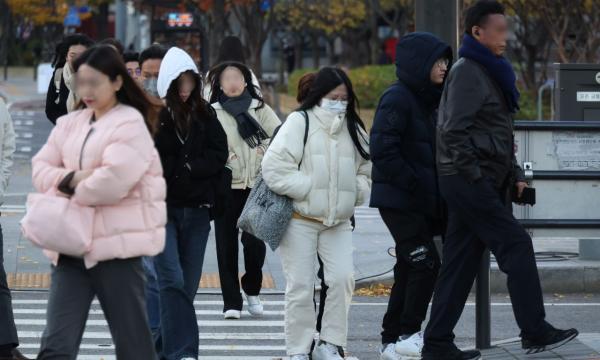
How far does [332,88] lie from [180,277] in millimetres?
1407

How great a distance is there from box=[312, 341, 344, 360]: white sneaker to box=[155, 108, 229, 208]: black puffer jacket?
3.49ft

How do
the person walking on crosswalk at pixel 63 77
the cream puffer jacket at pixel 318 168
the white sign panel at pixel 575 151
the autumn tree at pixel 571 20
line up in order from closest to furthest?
1. the cream puffer jacket at pixel 318 168
2. the person walking on crosswalk at pixel 63 77
3. the white sign panel at pixel 575 151
4. the autumn tree at pixel 571 20

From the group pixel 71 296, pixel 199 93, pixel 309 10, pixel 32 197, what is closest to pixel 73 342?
pixel 71 296

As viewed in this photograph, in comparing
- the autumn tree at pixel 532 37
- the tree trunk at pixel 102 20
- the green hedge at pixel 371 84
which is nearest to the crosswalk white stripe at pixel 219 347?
the autumn tree at pixel 532 37

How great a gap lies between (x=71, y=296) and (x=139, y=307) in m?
0.30

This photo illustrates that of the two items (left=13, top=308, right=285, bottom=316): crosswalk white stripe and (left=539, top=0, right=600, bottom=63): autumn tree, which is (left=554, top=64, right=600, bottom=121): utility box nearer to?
(left=13, top=308, right=285, bottom=316): crosswalk white stripe

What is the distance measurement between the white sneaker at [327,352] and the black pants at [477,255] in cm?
67

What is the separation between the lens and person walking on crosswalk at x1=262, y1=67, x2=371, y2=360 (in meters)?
7.71

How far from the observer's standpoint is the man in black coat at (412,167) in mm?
7762

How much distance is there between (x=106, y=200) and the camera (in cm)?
563

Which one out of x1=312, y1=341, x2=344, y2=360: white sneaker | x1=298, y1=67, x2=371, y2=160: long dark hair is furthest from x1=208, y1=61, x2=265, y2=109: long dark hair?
x1=312, y1=341, x2=344, y2=360: white sneaker

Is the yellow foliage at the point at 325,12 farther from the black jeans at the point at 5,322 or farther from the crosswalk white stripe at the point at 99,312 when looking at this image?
the black jeans at the point at 5,322

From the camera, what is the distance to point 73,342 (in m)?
5.71

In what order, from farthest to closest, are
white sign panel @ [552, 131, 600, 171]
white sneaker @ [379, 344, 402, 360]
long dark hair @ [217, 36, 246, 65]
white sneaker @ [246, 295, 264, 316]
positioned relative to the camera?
white sign panel @ [552, 131, 600, 171] → long dark hair @ [217, 36, 246, 65] → white sneaker @ [246, 295, 264, 316] → white sneaker @ [379, 344, 402, 360]
